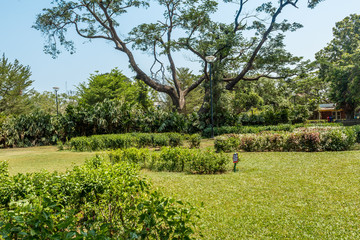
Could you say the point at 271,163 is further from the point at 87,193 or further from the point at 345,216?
the point at 87,193

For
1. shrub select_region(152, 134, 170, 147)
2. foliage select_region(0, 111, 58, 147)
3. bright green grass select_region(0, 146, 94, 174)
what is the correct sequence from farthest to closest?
foliage select_region(0, 111, 58, 147)
shrub select_region(152, 134, 170, 147)
bright green grass select_region(0, 146, 94, 174)

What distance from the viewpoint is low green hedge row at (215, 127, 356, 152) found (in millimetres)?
9477

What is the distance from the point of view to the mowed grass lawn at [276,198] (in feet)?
10.8

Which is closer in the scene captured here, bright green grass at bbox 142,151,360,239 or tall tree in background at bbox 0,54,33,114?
bright green grass at bbox 142,151,360,239

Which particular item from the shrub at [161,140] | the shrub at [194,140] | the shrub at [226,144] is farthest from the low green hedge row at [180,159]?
the shrub at [161,140]

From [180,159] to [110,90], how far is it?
91.4 ft

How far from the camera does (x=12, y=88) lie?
3406 cm

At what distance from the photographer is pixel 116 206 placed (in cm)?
301

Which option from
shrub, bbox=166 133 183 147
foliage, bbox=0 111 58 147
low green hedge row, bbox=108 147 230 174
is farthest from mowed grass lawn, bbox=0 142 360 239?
foliage, bbox=0 111 58 147

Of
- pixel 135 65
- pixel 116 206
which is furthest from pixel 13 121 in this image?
pixel 116 206

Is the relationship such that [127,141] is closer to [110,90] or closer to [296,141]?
[296,141]

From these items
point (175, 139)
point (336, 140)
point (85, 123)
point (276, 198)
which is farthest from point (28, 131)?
point (336, 140)

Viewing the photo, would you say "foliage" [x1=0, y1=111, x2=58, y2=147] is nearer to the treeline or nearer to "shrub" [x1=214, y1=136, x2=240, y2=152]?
the treeline

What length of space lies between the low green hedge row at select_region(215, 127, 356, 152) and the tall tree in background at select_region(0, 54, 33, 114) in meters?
33.2
